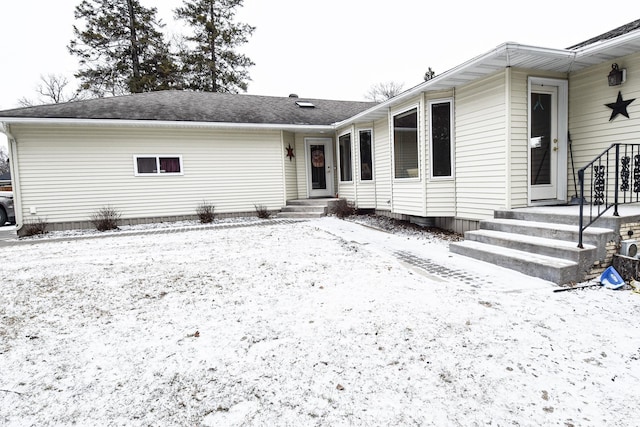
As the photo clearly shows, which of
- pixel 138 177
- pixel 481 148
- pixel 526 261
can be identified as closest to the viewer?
pixel 526 261

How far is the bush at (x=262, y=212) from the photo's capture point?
431 inches

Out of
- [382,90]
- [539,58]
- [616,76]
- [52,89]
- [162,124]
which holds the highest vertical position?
[382,90]

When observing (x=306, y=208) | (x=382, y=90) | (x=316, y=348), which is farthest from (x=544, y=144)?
(x=382, y=90)

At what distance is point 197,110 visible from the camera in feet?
35.9

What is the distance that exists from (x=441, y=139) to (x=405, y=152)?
3.55ft

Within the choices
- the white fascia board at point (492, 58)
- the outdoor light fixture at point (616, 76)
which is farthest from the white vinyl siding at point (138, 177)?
the outdoor light fixture at point (616, 76)

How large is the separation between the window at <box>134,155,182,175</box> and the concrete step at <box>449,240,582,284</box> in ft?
28.1

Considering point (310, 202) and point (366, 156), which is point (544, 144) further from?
point (310, 202)

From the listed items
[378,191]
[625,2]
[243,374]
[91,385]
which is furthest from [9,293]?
[625,2]

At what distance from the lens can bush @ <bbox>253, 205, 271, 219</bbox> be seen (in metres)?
10.9

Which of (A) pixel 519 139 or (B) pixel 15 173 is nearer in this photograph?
(A) pixel 519 139

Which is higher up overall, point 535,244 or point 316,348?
point 535,244

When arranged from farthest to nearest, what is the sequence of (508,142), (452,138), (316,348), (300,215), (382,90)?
(382,90) → (300,215) → (452,138) → (508,142) → (316,348)

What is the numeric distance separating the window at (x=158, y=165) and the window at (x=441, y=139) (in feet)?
24.6
